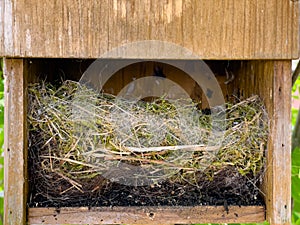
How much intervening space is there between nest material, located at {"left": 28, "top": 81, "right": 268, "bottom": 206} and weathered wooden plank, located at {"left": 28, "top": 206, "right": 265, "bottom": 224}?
22 millimetres

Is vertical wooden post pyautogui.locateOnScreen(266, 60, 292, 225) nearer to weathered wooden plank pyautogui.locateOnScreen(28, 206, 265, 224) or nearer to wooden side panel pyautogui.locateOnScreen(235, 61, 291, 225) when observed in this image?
wooden side panel pyautogui.locateOnScreen(235, 61, 291, 225)

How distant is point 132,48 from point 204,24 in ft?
0.64

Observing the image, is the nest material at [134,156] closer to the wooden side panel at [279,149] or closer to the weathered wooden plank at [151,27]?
the wooden side panel at [279,149]

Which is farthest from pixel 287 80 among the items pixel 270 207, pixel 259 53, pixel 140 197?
pixel 140 197

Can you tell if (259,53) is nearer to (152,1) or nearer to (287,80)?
(287,80)

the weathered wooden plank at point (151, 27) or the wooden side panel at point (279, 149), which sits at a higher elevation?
the weathered wooden plank at point (151, 27)

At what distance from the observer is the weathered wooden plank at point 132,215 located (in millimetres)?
1312

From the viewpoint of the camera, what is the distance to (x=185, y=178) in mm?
1336

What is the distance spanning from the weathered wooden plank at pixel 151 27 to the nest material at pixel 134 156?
0.56ft

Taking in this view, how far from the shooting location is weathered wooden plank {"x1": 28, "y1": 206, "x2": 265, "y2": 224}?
131 centimetres

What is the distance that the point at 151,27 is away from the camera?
50.8 inches

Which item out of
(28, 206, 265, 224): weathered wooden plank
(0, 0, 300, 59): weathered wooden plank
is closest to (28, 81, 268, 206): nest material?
(28, 206, 265, 224): weathered wooden plank

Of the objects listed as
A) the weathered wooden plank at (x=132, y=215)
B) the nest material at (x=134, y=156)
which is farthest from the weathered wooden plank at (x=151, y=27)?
the weathered wooden plank at (x=132, y=215)

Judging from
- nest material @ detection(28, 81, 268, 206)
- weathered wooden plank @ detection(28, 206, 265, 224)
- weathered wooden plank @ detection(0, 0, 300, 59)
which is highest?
weathered wooden plank @ detection(0, 0, 300, 59)
